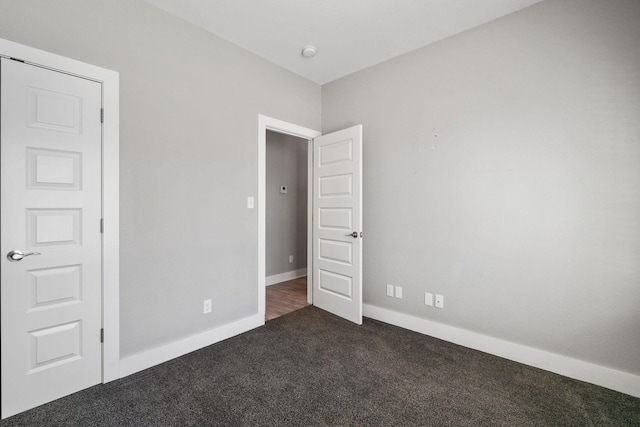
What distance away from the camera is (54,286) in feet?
5.97

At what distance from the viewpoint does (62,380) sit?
1844 millimetres

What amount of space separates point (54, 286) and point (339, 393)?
198 cm

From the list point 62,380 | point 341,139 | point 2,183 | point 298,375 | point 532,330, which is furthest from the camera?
point 341,139

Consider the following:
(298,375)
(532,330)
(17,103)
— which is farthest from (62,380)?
(532,330)

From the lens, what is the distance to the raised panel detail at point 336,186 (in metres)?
3.13

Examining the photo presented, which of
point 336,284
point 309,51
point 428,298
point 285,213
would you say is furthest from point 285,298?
point 309,51

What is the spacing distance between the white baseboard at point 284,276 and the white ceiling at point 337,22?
3.22 meters

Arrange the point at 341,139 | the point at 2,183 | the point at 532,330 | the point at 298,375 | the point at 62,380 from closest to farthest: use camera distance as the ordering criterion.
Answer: the point at 2,183
the point at 62,380
the point at 298,375
the point at 532,330
the point at 341,139

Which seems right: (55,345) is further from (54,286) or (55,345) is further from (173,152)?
(173,152)

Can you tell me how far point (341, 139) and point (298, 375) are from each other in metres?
2.36

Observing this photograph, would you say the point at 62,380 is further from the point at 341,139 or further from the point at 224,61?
the point at 341,139

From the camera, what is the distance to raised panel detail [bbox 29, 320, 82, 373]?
5.77 ft

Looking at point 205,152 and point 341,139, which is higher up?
point 341,139

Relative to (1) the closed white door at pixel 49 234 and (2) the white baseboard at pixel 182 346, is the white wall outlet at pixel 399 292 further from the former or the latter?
(1) the closed white door at pixel 49 234
